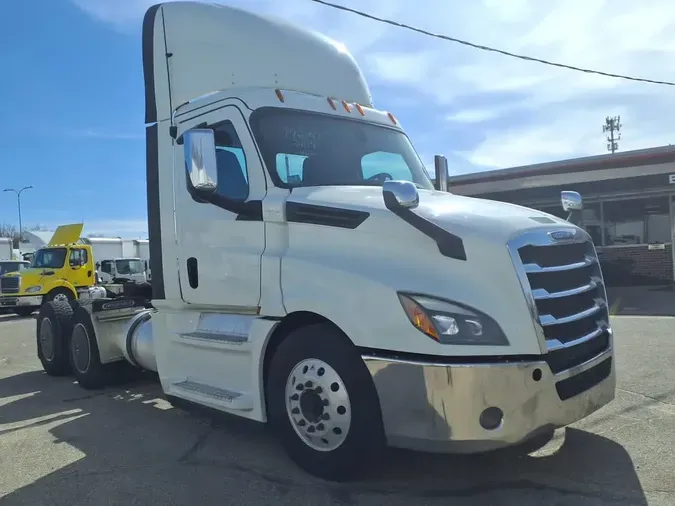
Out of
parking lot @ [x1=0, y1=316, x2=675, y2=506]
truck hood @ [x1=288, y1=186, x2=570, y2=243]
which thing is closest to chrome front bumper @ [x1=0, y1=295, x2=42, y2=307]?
parking lot @ [x1=0, y1=316, x2=675, y2=506]

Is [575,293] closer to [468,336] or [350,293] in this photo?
[468,336]

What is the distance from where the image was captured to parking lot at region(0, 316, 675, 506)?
3.80 meters

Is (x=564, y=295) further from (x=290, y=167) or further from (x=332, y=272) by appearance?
(x=290, y=167)

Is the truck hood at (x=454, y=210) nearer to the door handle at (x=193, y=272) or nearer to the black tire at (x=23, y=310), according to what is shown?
the door handle at (x=193, y=272)

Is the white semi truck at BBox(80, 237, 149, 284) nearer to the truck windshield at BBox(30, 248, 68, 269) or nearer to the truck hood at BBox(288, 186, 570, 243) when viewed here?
the truck windshield at BBox(30, 248, 68, 269)

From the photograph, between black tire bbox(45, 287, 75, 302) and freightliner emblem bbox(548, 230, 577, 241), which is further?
black tire bbox(45, 287, 75, 302)

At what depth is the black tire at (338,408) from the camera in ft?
12.1

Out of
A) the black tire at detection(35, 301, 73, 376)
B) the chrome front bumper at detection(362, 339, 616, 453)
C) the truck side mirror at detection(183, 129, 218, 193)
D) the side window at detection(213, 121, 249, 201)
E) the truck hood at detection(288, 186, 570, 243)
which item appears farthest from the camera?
the black tire at detection(35, 301, 73, 376)

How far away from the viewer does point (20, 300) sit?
746 inches

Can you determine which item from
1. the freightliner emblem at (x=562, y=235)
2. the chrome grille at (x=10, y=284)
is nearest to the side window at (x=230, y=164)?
the freightliner emblem at (x=562, y=235)

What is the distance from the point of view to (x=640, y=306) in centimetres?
1388

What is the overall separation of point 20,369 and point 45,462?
5.25 m

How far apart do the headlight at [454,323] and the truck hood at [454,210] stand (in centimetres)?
45

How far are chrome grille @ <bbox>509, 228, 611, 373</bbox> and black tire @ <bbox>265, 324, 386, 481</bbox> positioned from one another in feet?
3.48
